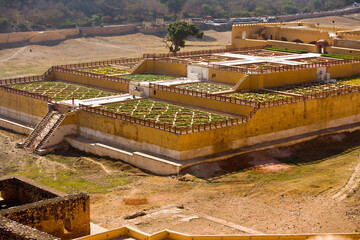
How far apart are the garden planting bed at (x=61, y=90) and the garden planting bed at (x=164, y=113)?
3.52 metres

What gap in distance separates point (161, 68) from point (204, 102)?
36.7 ft

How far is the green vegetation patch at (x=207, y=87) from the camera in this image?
4017 cm

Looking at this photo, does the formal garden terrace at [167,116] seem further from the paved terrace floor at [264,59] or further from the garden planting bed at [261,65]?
the paved terrace floor at [264,59]

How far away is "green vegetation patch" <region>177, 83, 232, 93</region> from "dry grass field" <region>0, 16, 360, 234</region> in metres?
7.48

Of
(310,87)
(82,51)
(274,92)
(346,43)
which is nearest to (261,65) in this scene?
(310,87)

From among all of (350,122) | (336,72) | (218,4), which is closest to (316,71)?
(336,72)

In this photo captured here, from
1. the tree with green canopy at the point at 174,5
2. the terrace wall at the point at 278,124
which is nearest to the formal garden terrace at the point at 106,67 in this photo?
the terrace wall at the point at 278,124

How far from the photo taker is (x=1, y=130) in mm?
40219

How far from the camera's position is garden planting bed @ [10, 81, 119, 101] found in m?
40.8

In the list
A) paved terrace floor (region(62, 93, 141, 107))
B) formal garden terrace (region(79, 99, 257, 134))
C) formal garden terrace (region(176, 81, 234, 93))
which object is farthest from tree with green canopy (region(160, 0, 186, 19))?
formal garden terrace (region(79, 99, 257, 134))

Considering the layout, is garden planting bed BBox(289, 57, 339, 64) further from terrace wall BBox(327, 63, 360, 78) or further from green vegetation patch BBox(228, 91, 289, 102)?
green vegetation patch BBox(228, 91, 289, 102)

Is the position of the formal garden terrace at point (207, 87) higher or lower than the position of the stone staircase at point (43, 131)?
higher

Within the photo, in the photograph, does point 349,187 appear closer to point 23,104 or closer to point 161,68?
point 23,104

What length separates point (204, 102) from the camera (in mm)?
37000
